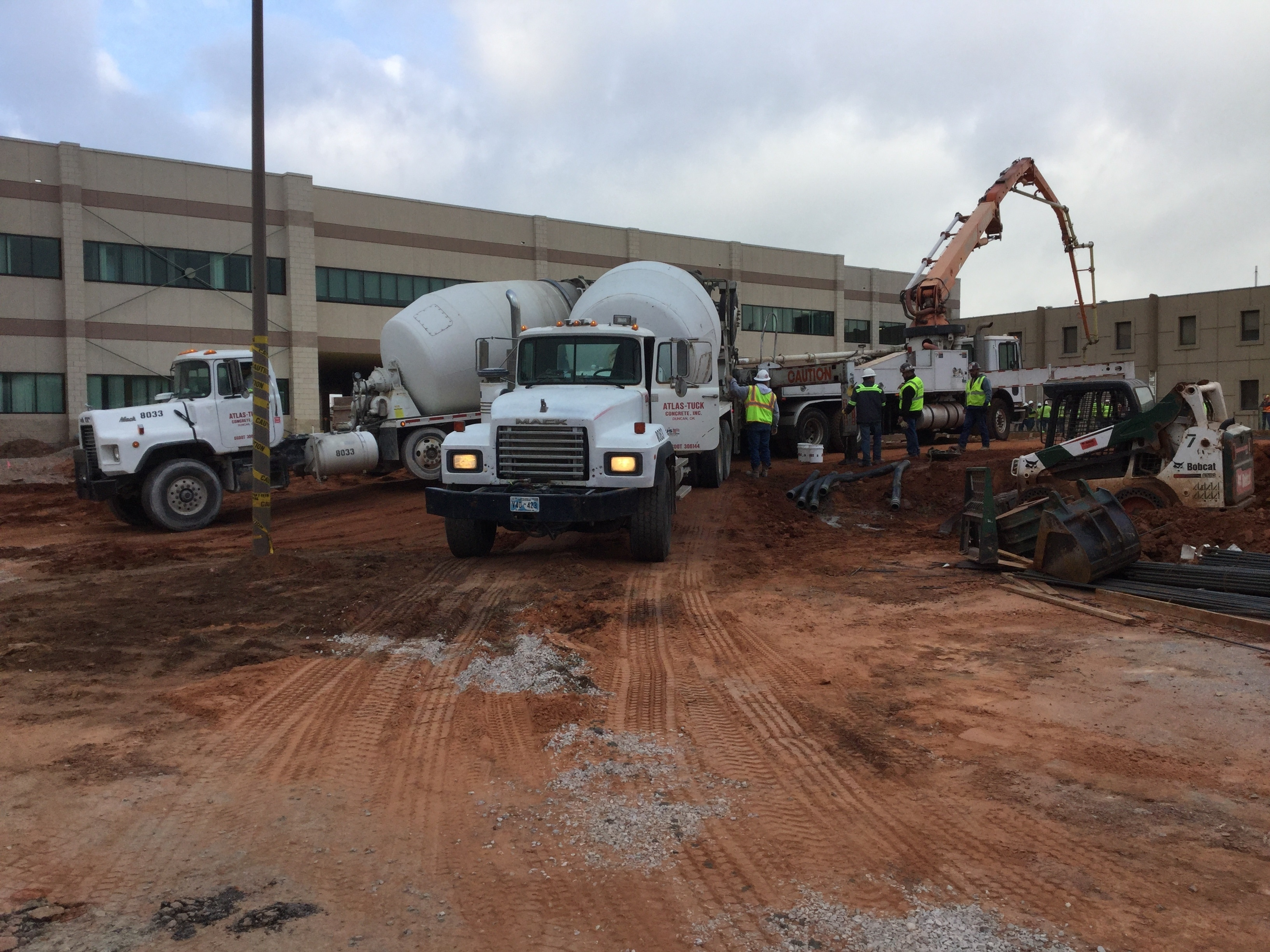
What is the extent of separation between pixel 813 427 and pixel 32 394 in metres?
23.2

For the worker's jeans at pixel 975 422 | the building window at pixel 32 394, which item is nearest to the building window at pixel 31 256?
the building window at pixel 32 394

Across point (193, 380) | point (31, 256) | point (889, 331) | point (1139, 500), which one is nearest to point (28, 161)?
point (31, 256)

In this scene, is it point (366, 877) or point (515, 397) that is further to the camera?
point (515, 397)

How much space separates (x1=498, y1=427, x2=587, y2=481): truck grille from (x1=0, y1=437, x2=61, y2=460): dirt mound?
23.4m

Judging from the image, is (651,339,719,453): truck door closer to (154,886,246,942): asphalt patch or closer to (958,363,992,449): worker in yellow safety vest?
(958,363,992,449): worker in yellow safety vest

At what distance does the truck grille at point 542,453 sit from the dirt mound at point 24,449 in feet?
76.7

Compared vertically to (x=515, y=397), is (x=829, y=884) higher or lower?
lower

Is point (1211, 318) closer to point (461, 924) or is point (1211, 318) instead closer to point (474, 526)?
point (474, 526)

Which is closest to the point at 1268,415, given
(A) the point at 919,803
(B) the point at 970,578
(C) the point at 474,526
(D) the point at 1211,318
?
(D) the point at 1211,318

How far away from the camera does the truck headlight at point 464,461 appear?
1019cm

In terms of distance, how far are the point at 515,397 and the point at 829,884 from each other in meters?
7.83

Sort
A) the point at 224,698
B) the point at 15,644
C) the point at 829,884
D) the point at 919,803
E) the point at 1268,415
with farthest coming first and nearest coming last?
the point at 1268,415 < the point at 15,644 < the point at 224,698 < the point at 919,803 < the point at 829,884

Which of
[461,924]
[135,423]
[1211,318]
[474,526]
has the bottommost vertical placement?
[461,924]

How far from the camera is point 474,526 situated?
1073 centimetres
